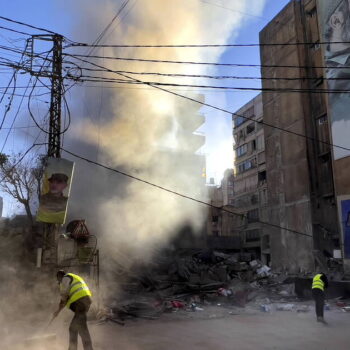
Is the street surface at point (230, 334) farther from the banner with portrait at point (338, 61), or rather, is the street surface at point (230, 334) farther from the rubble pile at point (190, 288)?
the banner with portrait at point (338, 61)

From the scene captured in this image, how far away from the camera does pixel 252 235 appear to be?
3900 centimetres

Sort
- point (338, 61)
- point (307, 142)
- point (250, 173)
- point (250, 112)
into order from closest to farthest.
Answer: point (338, 61) → point (307, 142) → point (250, 173) → point (250, 112)

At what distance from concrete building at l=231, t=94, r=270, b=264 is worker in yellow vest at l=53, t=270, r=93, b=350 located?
33283mm

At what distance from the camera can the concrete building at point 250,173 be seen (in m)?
39.1

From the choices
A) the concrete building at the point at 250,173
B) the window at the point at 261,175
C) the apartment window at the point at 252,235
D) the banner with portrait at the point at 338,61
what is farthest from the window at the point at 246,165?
the banner with portrait at the point at 338,61

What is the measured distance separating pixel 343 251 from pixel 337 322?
14.3 m

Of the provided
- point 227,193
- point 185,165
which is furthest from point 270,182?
point 227,193

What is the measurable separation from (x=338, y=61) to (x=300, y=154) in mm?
6729

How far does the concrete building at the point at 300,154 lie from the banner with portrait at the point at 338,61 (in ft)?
2.13

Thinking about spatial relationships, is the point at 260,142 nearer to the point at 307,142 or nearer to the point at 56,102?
the point at 307,142

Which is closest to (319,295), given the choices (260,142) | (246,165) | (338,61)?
(338,61)

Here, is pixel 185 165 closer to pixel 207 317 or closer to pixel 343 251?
pixel 343 251

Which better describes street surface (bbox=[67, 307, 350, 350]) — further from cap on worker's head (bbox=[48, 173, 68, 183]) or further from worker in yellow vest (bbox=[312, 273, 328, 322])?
cap on worker's head (bbox=[48, 173, 68, 183])

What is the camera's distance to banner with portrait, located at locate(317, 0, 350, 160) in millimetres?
22328
